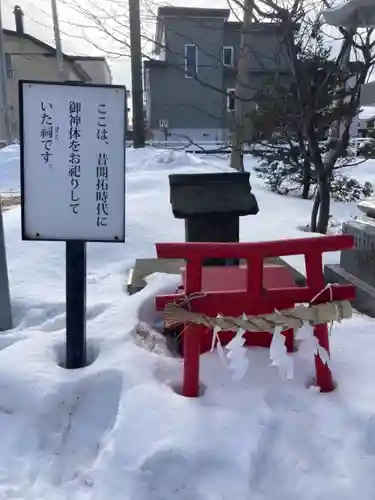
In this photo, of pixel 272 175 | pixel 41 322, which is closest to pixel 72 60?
pixel 272 175

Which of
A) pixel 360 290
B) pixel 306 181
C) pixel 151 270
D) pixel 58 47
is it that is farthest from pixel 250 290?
pixel 58 47

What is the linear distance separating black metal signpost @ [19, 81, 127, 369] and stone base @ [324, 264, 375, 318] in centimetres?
182

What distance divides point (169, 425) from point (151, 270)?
2.35 m

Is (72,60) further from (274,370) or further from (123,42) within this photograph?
(274,370)

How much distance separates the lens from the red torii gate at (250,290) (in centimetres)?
222

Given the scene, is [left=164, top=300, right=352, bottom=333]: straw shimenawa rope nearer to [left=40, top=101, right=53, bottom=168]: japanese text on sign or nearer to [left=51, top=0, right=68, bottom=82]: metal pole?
[left=40, top=101, right=53, bottom=168]: japanese text on sign

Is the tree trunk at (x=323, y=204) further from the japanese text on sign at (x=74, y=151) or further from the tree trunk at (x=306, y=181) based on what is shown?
the japanese text on sign at (x=74, y=151)

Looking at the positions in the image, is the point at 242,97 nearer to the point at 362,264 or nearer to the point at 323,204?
the point at 323,204

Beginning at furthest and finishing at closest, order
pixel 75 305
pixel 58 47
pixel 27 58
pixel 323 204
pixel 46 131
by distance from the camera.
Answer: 1. pixel 27 58
2. pixel 58 47
3. pixel 323 204
4. pixel 75 305
5. pixel 46 131

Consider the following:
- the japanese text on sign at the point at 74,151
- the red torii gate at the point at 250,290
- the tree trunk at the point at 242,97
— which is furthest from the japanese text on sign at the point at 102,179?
the tree trunk at the point at 242,97

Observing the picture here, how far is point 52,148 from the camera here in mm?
2609

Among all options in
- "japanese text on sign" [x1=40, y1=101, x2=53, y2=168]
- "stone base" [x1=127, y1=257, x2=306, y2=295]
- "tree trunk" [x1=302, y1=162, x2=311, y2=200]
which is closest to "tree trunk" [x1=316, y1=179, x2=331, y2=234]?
"stone base" [x1=127, y1=257, x2=306, y2=295]

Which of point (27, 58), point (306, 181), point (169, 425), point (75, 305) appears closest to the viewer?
point (169, 425)

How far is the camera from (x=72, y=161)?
103 inches
